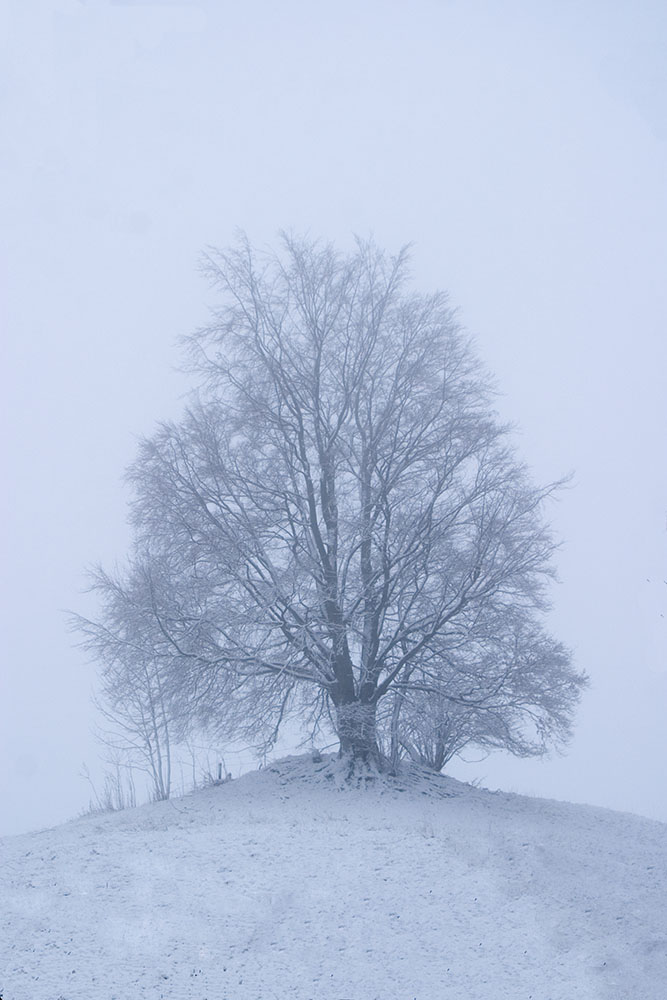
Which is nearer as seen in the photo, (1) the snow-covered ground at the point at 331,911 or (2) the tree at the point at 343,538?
(1) the snow-covered ground at the point at 331,911

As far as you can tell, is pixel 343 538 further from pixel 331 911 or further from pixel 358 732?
pixel 331 911

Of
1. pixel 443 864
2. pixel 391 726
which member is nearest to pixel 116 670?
pixel 391 726

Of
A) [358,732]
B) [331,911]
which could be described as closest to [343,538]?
[358,732]

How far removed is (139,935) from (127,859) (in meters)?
1.56

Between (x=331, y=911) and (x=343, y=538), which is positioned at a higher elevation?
(x=343, y=538)

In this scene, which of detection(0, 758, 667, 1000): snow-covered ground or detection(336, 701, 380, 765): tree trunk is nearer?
detection(0, 758, 667, 1000): snow-covered ground

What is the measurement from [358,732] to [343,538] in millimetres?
2749

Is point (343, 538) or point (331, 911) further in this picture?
point (343, 538)

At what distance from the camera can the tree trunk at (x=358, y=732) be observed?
12.4m

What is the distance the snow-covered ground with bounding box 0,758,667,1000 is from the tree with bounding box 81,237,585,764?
7.25ft

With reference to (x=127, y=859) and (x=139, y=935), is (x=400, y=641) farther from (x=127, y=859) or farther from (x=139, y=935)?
(x=139, y=935)

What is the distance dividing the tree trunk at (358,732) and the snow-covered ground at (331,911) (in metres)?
1.79

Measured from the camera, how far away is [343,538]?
13.4m

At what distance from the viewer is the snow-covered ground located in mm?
6625
